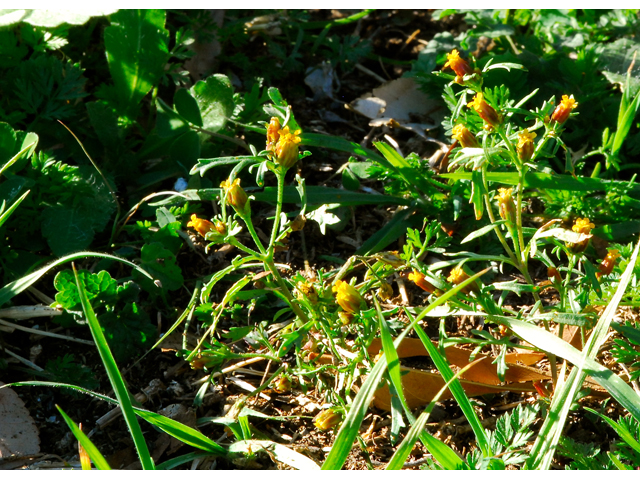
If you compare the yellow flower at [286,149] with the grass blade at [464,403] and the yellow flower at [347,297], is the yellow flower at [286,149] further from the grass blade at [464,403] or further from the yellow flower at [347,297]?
the grass blade at [464,403]

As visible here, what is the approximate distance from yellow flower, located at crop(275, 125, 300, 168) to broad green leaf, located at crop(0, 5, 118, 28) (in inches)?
49.2

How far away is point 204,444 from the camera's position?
5.27ft

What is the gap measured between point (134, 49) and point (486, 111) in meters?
1.51

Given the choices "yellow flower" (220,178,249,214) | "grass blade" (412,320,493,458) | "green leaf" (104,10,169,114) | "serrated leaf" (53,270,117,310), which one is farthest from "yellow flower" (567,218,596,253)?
"green leaf" (104,10,169,114)

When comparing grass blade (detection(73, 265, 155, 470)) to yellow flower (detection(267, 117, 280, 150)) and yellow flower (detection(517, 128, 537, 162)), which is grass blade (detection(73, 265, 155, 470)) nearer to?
yellow flower (detection(267, 117, 280, 150))

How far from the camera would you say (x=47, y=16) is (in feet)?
7.83

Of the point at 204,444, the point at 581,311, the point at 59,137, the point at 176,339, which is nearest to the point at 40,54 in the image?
the point at 59,137

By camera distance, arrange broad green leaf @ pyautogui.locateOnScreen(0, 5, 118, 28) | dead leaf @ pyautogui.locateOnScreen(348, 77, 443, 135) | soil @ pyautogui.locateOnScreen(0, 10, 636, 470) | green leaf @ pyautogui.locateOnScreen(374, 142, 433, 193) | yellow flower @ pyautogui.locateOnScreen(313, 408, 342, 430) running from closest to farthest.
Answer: yellow flower @ pyautogui.locateOnScreen(313, 408, 342, 430), soil @ pyautogui.locateOnScreen(0, 10, 636, 470), green leaf @ pyautogui.locateOnScreen(374, 142, 433, 193), broad green leaf @ pyautogui.locateOnScreen(0, 5, 118, 28), dead leaf @ pyautogui.locateOnScreen(348, 77, 443, 135)

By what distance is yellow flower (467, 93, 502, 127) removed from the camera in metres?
1.51

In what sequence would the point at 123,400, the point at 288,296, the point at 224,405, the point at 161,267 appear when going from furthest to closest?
the point at 161,267, the point at 224,405, the point at 288,296, the point at 123,400

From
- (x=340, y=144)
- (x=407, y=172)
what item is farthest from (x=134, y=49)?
(x=407, y=172)

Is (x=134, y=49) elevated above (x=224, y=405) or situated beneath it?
elevated above

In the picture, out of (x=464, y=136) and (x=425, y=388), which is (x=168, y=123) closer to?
(x=464, y=136)

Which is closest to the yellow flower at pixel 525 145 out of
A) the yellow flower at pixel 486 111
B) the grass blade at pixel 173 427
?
the yellow flower at pixel 486 111
